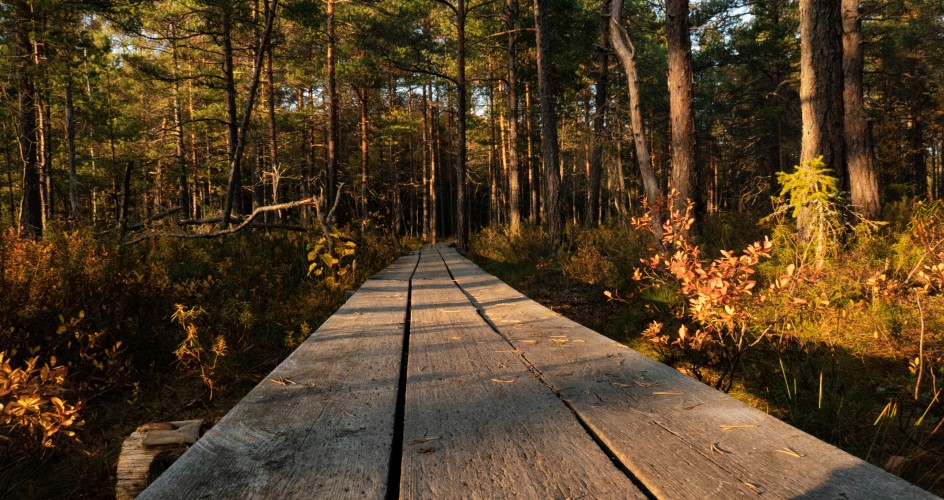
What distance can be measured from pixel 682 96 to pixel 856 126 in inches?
182

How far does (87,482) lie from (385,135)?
90.1 feet

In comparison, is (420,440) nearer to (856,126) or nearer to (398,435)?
(398,435)

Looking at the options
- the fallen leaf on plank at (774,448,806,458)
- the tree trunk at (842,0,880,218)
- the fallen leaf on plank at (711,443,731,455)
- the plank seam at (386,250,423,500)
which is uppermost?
the tree trunk at (842,0,880,218)

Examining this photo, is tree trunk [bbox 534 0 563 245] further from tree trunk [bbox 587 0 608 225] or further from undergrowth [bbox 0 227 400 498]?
undergrowth [bbox 0 227 400 498]

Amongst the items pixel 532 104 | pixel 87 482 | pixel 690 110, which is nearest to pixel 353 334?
pixel 87 482

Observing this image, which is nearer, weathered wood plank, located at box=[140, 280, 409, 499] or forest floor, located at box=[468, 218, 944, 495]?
weathered wood plank, located at box=[140, 280, 409, 499]

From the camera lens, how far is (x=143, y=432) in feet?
5.56

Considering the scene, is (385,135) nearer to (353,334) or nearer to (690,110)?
(690,110)

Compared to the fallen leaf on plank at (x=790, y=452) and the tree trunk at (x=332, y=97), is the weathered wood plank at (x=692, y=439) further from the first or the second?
the tree trunk at (x=332, y=97)

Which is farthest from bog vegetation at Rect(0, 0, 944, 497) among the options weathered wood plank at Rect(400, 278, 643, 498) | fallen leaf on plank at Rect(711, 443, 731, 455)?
weathered wood plank at Rect(400, 278, 643, 498)

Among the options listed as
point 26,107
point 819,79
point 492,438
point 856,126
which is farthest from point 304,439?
point 26,107

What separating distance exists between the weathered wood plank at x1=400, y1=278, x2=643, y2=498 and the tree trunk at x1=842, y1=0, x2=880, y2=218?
8162mm

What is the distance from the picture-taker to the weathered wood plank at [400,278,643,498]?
3.33 ft

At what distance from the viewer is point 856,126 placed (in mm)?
8492
